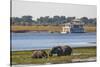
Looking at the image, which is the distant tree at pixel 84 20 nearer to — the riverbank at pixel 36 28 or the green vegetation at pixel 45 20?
the green vegetation at pixel 45 20

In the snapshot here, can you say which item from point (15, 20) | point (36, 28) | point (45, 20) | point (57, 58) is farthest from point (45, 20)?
point (57, 58)

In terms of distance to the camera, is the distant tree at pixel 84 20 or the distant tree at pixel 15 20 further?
the distant tree at pixel 84 20

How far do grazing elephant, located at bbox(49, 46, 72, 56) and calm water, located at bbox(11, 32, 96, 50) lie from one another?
4 cm

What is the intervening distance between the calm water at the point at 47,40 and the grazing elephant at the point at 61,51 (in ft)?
0.14

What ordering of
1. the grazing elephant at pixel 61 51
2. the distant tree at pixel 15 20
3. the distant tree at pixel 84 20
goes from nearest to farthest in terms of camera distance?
the distant tree at pixel 15 20, the grazing elephant at pixel 61 51, the distant tree at pixel 84 20

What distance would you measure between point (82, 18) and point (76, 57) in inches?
17.3

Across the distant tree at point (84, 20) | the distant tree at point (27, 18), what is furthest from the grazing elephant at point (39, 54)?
the distant tree at point (84, 20)

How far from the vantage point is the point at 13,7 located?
2002 millimetres

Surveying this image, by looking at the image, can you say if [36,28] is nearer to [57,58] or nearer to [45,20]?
[45,20]

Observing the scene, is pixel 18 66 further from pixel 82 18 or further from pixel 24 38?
pixel 82 18

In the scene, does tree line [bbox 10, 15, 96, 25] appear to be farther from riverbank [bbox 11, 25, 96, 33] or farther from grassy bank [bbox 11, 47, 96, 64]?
grassy bank [bbox 11, 47, 96, 64]

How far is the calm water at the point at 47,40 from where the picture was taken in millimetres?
2034

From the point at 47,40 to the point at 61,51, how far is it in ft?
0.65

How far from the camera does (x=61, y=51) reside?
2.17 metres
